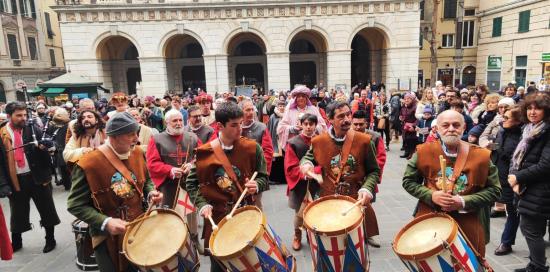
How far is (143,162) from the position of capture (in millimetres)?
3350

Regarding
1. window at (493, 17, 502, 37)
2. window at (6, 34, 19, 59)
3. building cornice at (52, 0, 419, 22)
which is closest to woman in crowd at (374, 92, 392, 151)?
building cornice at (52, 0, 419, 22)

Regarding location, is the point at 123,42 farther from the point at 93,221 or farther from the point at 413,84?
the point at 93,221

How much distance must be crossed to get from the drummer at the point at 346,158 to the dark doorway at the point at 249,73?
25635 millimetres

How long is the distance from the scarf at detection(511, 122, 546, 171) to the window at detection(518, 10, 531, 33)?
25881 millimetres

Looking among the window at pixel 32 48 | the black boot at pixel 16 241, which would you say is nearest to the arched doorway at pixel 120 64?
the window at pixel 32 48

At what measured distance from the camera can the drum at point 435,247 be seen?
102 inches

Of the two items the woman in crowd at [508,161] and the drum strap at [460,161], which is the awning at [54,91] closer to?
the woman in crowd at [508,161]

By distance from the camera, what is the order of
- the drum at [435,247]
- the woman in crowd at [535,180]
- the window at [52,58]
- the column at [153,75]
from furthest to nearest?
the window at [52,58] < the column at [153,75] < the woman in crowd at [535,180] < the drum at [435,247]

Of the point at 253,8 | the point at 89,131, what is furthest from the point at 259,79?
the point at 89,131

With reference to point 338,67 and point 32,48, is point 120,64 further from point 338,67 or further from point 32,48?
point 338,67

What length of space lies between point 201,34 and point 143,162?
69.4 feet

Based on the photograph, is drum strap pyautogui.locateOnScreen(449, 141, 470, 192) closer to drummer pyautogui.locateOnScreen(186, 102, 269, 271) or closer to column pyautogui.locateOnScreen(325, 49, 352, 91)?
drummer pyautogui.locateOnScreen(186, 102, 269, 271)

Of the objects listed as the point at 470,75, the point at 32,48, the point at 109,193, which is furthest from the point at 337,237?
the point at 32,48

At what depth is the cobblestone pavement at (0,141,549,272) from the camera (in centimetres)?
445
